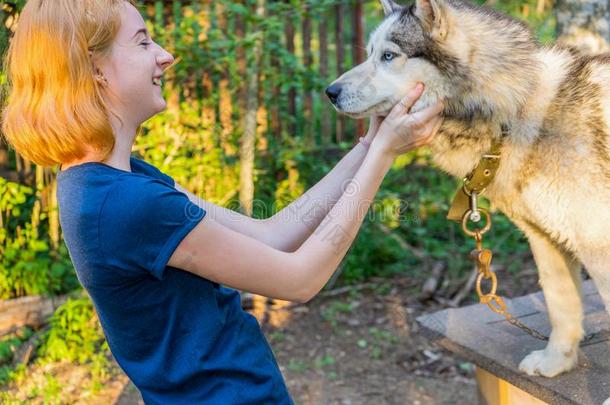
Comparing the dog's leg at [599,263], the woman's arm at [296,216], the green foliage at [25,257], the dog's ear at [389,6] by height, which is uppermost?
the dog's ear at [389,6]

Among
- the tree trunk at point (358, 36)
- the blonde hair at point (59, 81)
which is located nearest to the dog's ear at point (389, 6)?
the blonde hair at point (59, 81)

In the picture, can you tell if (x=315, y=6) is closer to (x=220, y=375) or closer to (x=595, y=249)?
(x=595, y=249)

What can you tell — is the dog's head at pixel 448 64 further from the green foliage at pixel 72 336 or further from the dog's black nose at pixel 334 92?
the green foliage at pixel 72 336

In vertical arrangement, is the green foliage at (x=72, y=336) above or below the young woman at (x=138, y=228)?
below

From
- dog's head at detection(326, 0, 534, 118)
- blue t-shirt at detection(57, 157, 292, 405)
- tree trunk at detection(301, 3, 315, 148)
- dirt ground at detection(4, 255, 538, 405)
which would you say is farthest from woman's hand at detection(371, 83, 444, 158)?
tree trunk at detection(301, 3, 315, 148)

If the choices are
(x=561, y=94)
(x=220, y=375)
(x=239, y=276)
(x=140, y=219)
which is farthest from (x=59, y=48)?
(x=561, y=94)

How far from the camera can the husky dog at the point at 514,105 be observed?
1.89 meters

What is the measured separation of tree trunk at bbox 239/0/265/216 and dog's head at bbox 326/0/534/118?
6.88 ft

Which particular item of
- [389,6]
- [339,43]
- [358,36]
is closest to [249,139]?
[339,43]

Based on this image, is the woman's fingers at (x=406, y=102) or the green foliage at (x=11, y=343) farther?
the green foliage at (x=11, y=343)

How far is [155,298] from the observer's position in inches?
55.5

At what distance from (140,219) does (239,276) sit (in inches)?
9.7

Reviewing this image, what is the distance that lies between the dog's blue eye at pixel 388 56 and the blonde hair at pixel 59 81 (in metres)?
0.98

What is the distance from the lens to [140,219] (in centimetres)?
128
